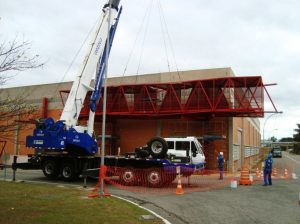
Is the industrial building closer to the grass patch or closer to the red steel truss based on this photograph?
the red steel truss

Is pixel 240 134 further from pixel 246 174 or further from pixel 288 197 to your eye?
pixel 288 197

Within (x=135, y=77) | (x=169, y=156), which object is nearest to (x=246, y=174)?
(x=169, y=156)

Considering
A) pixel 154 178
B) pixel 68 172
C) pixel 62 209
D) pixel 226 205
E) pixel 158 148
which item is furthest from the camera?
pixel 68 172

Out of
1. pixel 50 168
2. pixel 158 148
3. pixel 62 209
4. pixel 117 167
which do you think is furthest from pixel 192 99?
pixel 62 209

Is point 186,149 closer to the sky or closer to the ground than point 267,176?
closer to the sky

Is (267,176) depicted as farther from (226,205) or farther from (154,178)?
(226,205)

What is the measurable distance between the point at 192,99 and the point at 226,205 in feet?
63.2

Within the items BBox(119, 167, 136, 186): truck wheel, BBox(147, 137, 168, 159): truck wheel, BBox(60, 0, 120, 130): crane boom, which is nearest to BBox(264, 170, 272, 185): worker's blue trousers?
BBox(147, 137, 168, 159): truck wheel

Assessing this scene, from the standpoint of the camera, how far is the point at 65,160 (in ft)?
70.3

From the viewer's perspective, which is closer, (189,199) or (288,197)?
(189,199)

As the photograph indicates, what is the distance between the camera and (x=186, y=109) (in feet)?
102

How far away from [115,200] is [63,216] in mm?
3607

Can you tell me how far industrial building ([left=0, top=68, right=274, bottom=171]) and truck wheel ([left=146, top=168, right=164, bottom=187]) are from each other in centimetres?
1155

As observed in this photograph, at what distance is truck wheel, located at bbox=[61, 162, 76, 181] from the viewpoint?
21062 mm
